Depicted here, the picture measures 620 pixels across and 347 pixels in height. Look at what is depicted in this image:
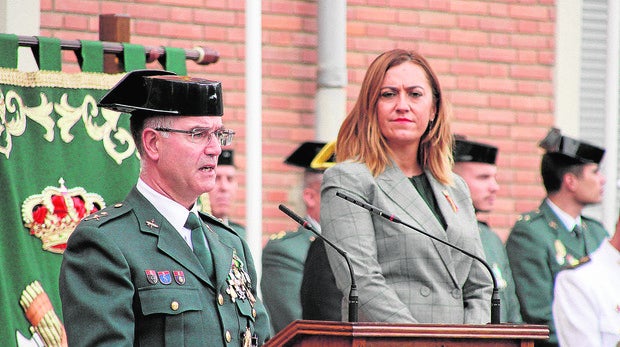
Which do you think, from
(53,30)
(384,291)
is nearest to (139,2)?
(53,30)

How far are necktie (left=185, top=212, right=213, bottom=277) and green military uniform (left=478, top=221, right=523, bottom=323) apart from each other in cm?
317

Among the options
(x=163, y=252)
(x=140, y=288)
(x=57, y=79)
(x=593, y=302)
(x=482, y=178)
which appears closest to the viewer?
(x=140, y=288)

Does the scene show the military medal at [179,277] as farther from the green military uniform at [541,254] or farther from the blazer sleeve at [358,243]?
the green military uniform at [541,254]

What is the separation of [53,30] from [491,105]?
3.15 m

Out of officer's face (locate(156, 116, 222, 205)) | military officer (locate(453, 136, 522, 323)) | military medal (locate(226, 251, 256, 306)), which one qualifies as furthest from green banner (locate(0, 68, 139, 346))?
military officer (locate(453, 136, 522, 323))

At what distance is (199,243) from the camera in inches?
151

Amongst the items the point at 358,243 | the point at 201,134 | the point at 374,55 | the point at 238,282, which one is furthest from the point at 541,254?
the point at 201,134

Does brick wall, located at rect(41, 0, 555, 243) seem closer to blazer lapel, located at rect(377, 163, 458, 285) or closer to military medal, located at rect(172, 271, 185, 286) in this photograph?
blazer lapel, located at rect(377, 163, 458, 285)

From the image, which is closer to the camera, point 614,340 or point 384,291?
point 384,291

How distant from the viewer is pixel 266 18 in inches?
322

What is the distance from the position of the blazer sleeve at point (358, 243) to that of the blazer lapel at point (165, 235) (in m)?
0.82

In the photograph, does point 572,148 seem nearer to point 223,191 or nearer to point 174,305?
point 223,191

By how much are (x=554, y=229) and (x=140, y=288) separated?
4.50m

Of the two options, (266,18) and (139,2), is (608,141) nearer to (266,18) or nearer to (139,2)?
(266,18)
